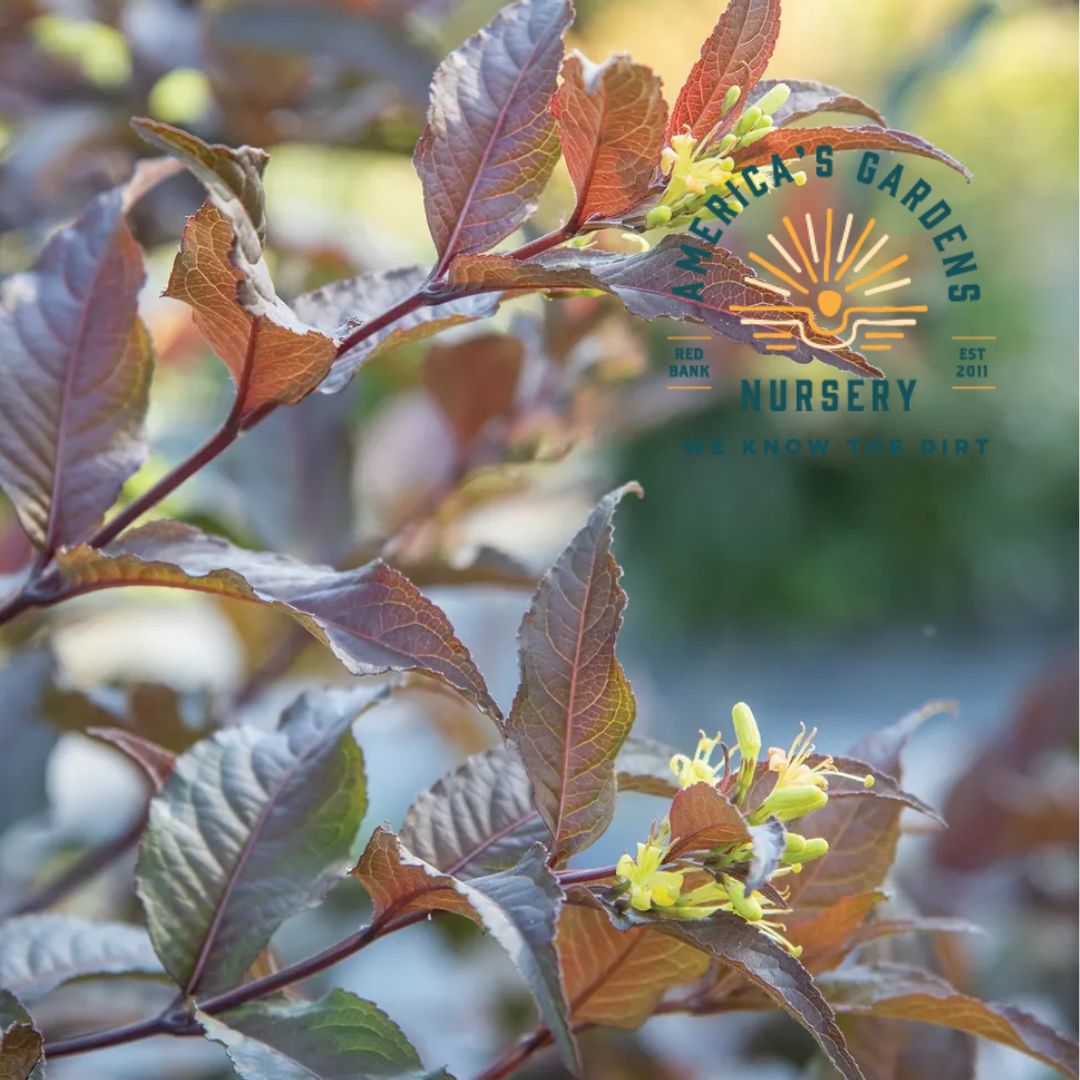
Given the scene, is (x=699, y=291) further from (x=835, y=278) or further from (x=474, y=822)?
(x=835, y=278)

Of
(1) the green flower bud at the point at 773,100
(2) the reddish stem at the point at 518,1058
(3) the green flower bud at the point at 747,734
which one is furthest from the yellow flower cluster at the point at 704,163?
(2) the reddish stem at the point at 518,1058

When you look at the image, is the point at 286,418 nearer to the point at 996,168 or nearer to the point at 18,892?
the point at 18,892

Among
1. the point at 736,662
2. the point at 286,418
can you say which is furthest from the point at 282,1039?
the point at 736,662

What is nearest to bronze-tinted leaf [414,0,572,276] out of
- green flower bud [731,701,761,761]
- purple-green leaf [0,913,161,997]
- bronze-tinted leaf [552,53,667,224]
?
bronze-tinted leaf [552,53,667,224]

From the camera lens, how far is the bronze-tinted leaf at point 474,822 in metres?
0.32

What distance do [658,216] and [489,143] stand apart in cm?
5

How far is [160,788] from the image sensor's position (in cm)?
35

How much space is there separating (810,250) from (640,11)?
2116 mm

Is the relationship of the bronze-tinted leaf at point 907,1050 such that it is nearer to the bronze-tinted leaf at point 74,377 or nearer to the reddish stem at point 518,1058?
the reddish stem at point 518,1058

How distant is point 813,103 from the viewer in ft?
0.97

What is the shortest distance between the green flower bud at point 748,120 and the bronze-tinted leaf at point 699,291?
0.09 feet

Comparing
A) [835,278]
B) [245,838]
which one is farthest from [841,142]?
[835,278]

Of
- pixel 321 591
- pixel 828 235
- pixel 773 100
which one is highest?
pixel 828 235

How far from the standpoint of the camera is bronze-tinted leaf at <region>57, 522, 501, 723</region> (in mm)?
274
